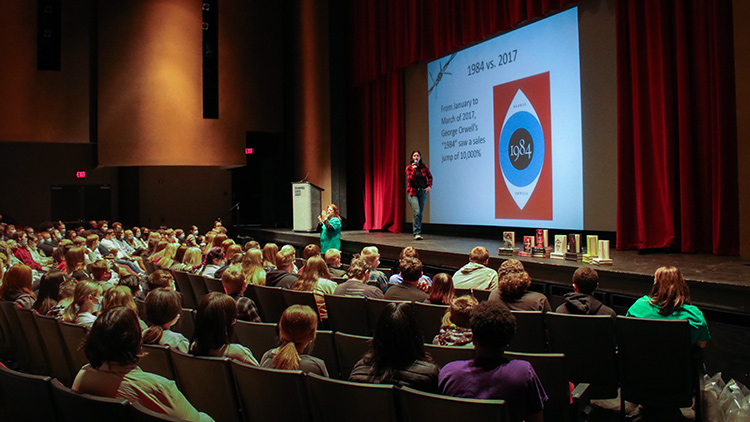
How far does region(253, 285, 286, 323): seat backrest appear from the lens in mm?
4324

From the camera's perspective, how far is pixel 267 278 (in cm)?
496

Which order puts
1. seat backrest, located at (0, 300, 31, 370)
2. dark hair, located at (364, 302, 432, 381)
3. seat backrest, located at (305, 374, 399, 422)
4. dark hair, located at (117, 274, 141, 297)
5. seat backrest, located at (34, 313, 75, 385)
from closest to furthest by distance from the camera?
seat backrest, located at (305, 374, 399, 422)
dark hair, located at (364, 302, 432, 381)
seat backrest, located at (34, 313, 75, 385)
seat backrest, located at (0, 300, 31, 370)
dark hair, located at (117, 274, 141, 297)

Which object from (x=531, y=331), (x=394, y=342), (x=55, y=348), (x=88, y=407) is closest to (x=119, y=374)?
(x=88, y=407)

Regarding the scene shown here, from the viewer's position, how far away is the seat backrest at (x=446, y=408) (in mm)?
1778

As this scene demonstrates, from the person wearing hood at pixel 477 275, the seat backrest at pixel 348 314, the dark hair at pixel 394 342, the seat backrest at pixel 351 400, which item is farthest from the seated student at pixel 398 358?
the person wearing hood at pixel 477 275

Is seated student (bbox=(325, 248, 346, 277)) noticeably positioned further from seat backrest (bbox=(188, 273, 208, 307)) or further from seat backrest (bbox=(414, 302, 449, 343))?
seat backrest (bbox=(414, 302, 449, 343))

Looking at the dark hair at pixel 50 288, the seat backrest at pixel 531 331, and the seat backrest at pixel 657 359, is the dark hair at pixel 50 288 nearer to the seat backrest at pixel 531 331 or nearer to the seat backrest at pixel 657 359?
the seat backrest at pixel 531 331

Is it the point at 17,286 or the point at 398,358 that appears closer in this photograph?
the point at 398,358

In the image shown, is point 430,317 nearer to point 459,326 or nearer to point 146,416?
point 459,326

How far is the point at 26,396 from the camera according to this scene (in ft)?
7.13

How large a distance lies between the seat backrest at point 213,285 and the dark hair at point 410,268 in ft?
5.11

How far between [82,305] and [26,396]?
1.50 m

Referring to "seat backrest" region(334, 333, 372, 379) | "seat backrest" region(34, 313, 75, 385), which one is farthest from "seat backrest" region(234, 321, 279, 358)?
"seat backrest" region(34, 313, 75, 385)

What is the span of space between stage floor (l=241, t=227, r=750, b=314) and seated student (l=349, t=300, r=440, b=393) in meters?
2.93
